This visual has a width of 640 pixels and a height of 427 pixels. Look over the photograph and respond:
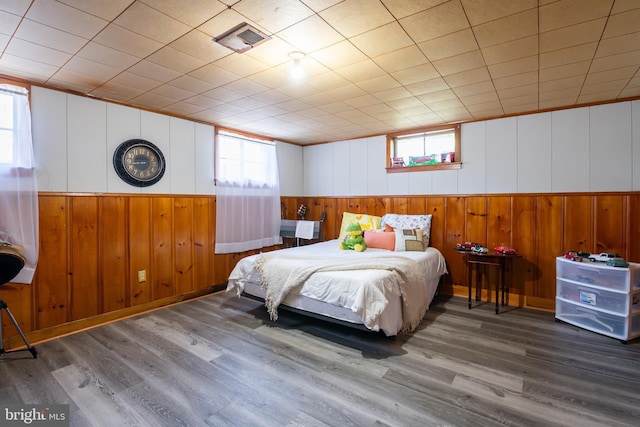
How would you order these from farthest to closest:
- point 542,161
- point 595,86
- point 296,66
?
point 542,161 → point 595,86 → point 296,66

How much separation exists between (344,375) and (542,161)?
3255 millimetres

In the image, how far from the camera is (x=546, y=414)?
5.82 ft

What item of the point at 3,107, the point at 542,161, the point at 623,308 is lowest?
the point at 623,308

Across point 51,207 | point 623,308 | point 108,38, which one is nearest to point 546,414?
point 623,308

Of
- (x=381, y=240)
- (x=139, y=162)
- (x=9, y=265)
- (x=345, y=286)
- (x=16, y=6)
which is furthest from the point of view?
(x=381, y=240)

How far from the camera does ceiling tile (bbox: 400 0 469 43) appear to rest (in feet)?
5.67

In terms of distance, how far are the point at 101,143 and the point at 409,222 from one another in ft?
12.3

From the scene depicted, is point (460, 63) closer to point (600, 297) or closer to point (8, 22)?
point (600, 297)

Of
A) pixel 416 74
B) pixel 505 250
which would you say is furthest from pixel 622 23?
pixel 505 250

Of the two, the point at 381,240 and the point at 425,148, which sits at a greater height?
the point at 425,148

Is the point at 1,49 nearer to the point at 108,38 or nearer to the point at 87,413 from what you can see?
the point at 108,38

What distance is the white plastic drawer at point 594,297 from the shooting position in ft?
8.84

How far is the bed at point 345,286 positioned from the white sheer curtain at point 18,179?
179 cm

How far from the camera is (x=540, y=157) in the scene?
3.55 metres
